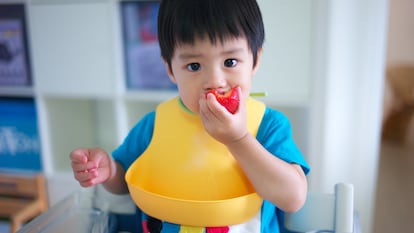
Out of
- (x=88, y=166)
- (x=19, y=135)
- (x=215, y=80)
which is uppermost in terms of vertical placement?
(x=215, y=80)

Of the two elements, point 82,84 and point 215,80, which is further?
point 82,84

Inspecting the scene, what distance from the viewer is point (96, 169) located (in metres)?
0.56

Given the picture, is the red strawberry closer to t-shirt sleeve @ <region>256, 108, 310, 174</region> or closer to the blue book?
t-shirt sleeve @ <region>256, 108, 310, 174</region>

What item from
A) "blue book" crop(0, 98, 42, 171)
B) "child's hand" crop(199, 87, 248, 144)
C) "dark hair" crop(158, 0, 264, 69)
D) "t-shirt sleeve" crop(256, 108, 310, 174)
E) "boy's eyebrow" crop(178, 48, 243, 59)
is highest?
A: "dark hair" crop(158, 0, 264, 69)

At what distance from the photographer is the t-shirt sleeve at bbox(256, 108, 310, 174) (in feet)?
1.73

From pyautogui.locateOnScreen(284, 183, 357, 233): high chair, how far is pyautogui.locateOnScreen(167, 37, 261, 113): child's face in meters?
0.20

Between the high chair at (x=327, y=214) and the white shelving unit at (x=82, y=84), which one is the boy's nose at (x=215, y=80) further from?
the white shelving unit at (x=82, y=84)

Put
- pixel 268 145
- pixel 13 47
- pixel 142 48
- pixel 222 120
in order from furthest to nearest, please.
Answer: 1. pixel 13 47
2. pixel 142 48
3. pixel 268 145
4. pixel 222 120

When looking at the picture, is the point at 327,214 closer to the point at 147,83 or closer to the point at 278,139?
the point at 278,139

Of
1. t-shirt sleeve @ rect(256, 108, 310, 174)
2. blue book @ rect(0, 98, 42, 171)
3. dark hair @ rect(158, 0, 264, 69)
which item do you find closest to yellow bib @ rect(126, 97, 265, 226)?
t-shirt sleeve @ rect(256, 108, 310, 174)

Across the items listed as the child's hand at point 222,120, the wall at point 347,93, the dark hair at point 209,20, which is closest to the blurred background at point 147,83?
the wall at point 347,93

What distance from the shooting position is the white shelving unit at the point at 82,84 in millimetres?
1178

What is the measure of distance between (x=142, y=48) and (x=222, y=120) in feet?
2.75

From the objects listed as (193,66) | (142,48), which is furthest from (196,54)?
(142,48)
